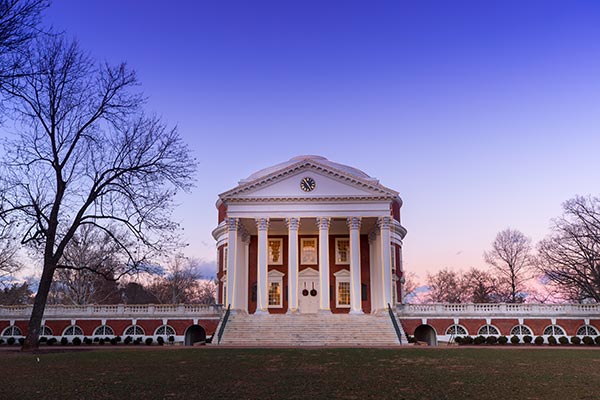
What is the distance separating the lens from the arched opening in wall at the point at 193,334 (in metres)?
39.3

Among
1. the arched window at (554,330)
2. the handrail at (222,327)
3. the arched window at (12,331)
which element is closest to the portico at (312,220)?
the handrail at (222,327)

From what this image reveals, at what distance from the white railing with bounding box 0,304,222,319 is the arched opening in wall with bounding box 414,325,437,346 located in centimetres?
1528

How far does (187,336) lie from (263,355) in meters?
18.9

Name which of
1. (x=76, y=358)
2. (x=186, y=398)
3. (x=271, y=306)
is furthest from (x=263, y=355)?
(x=271, y=306)

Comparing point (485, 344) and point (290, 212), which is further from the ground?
point (290, 212)

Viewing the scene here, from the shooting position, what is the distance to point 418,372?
16594mm

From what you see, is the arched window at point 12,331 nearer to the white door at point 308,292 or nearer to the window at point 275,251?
the window at point 275,251

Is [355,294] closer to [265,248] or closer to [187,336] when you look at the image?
[265,248]

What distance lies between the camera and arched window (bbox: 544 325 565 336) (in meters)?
37.2

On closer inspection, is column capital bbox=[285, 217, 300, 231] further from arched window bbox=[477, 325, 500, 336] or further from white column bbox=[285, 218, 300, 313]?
arched window bbox=[477, 325, 500, 336]

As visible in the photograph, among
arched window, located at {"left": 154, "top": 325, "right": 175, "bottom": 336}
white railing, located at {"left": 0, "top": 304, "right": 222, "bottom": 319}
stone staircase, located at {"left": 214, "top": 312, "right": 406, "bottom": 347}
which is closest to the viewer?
stone staircase, located at {"left": 214, "top": 312, "right": 406, "bottom": 347}

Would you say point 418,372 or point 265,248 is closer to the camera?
point 418,372

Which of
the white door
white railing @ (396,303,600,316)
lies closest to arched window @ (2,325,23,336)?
the white door

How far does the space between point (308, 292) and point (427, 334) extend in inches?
408
